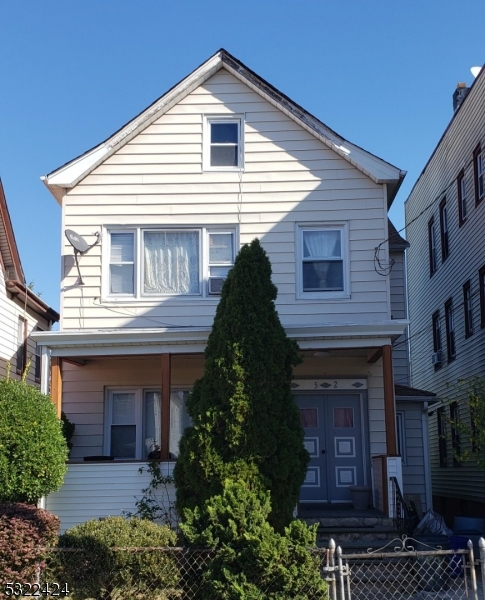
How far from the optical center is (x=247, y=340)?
40.2ft

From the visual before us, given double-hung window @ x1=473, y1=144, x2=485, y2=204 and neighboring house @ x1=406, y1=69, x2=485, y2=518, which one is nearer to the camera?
double-hung window @ x1=473, y1=144, x2=485, y2=204

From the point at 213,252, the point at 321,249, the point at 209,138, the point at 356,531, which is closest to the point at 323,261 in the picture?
the point at 321,249

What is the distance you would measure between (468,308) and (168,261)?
8.67 m

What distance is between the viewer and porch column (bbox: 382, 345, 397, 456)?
13.5 metres

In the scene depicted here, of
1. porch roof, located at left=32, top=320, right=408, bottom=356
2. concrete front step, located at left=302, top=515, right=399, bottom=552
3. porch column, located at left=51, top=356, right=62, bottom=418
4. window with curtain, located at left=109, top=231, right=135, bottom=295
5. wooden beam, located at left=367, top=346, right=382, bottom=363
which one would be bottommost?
concrete front step, located at left=302, top=515, right=399, bottom=552

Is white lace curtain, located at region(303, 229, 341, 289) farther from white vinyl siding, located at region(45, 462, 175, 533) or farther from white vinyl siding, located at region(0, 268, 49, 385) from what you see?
white vinyl siding, located at region(0, 268, 49, 385)

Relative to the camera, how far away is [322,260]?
15.1m

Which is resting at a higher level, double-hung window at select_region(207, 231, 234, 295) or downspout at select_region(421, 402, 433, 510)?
double-hung window at select_region(207, 231, 234, 295)

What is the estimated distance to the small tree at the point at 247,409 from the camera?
11680 millimetres

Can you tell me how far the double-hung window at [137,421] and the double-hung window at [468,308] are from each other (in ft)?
26.4

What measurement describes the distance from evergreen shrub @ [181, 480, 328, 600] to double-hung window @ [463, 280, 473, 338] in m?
13.1

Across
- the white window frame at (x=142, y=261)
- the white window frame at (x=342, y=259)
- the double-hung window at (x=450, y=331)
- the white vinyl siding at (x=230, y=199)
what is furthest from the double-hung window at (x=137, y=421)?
the double-hung window at (x=450, y=331)

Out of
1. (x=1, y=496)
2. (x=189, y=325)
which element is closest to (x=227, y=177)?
(x=189, y=325)

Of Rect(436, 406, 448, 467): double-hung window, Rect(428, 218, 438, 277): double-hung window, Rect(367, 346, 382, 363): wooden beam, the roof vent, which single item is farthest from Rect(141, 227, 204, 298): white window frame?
the roof vent
